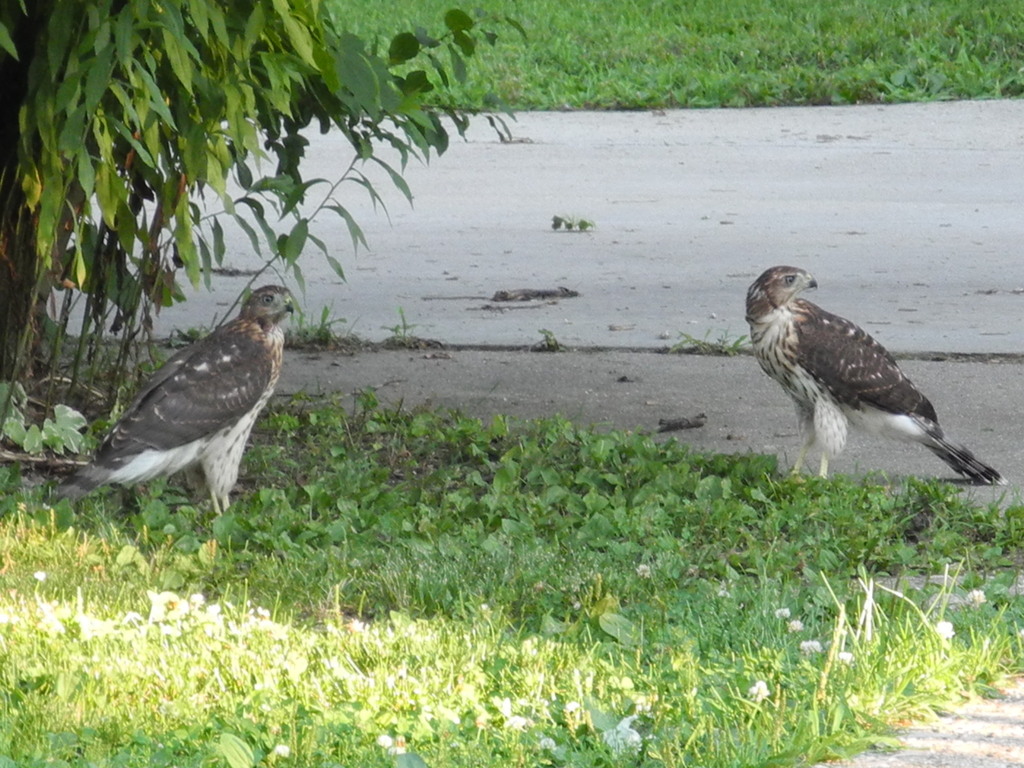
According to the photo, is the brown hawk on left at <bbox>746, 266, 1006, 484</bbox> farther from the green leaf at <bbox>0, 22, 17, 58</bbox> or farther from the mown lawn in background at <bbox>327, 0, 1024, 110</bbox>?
the mown lawn in background at <bbox>327, 0, 1024, 110</bbox>

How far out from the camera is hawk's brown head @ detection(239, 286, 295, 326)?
22.5ft

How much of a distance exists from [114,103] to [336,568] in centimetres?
188

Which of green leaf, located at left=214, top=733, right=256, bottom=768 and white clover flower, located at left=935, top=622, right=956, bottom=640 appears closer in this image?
green leaf, located at left=214, top=733, right=256, bottom=768

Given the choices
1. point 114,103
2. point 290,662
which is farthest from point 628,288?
point 290,662

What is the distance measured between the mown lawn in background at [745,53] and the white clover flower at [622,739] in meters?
12.9

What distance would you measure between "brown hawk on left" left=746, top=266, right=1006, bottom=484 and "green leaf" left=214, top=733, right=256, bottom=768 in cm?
370

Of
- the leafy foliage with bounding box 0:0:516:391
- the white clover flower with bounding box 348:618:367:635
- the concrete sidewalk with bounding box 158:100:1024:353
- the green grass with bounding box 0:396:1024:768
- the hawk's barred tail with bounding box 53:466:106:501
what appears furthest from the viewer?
the concrete sidewalk with bounding box 158:100:1024:353

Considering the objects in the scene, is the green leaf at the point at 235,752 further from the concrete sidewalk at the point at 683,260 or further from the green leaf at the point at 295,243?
the concrete sidewalk at the point at 683,260

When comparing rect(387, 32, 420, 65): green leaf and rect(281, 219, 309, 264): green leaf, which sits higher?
rect(387, 32, 420, 65): green leaf

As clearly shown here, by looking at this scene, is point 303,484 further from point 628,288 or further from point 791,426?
point 628,288

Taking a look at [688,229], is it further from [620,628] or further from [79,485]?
[620,628]

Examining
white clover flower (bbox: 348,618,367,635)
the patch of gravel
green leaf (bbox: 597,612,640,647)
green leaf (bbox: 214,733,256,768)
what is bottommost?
the patch of gravel

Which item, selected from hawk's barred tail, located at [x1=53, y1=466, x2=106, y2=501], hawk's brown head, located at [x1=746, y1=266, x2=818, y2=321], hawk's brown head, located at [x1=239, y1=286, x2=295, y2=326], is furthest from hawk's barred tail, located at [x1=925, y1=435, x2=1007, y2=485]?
hawk's barred tail, located at [x1=53, y1=466, x2=106, y2=501]

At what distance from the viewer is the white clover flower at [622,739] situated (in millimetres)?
3590
